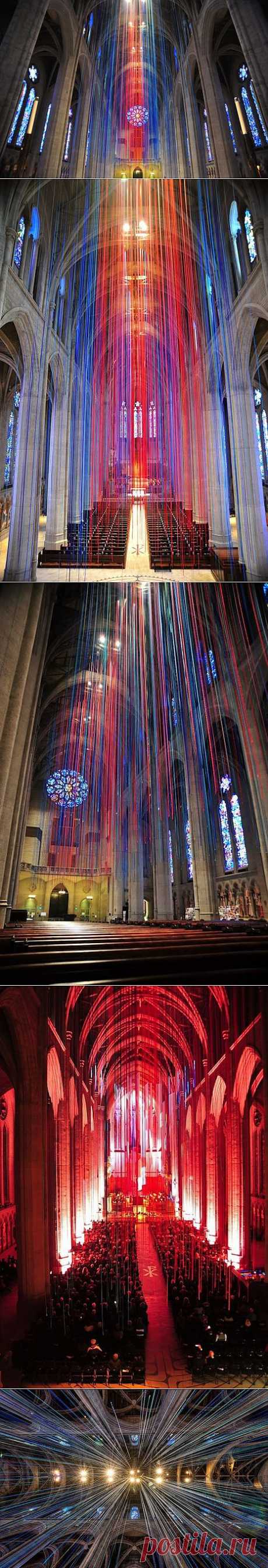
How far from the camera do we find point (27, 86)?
172 inches

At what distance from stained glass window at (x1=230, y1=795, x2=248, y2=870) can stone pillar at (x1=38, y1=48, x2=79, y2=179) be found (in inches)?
155

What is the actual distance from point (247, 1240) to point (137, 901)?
2.40 m

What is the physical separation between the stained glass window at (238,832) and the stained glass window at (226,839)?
5 centimetres

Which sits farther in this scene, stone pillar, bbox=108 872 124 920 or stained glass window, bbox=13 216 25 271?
stone pillar, bbox=108 872 124 920

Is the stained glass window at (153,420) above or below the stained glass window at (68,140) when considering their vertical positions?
below

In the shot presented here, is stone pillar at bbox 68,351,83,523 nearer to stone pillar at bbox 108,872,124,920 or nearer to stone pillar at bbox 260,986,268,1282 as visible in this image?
stone pillar at bbox 108,872,124,920

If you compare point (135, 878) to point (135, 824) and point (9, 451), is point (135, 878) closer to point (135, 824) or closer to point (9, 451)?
point (135, 824)

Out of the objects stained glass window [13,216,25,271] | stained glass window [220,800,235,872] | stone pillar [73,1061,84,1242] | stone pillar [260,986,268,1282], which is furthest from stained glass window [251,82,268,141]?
stone pillar [73,1061,84,1242]

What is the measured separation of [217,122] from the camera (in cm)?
432

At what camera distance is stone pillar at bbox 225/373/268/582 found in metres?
4.35

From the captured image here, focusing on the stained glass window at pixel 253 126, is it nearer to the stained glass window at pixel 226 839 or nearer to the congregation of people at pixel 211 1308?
the stained glass window at pixel 226 839

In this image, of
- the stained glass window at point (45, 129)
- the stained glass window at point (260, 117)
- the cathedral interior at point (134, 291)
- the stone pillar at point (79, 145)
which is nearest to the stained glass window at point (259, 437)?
the cathedral interior at point (134, 291)

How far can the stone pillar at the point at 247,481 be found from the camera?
4352 millimetres

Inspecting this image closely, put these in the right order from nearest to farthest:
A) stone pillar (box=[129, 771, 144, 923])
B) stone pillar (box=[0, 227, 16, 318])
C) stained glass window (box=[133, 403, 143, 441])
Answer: stone pillar (box=[0, 227, 16, 318]) < stained glass window (box=[133, 403, 143, 441]) < stone pillar (box=[129, 771, 144, 923])
